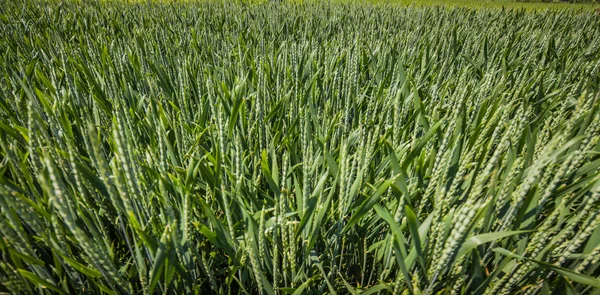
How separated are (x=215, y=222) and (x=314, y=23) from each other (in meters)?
2.79

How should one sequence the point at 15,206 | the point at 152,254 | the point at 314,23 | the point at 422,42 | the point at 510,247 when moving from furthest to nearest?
the point at 314,23, the point at 422,42, the point at 510,247, the point at 152,254, the point at 15,206

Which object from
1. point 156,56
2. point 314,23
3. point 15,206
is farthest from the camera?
point 314,23

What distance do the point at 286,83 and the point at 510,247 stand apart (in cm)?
90

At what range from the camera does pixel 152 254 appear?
492 mm

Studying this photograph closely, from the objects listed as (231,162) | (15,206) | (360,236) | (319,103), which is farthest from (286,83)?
(15,206)

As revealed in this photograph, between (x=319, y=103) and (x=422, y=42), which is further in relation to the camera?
(x=422, y=42)

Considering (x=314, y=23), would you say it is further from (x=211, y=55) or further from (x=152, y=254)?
(x=152, y=254)

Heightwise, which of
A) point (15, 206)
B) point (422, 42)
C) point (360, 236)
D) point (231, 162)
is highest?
point (422, 42)

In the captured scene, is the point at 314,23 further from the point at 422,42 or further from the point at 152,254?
the point at 152,254

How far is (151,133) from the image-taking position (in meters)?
0.74

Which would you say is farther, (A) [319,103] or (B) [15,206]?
(A) [319,103]

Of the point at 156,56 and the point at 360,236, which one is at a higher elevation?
the point at 156,56

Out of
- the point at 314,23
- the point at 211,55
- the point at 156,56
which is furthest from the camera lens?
the point at 314,23

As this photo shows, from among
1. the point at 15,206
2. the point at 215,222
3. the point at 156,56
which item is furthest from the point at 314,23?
the point at 15,206
